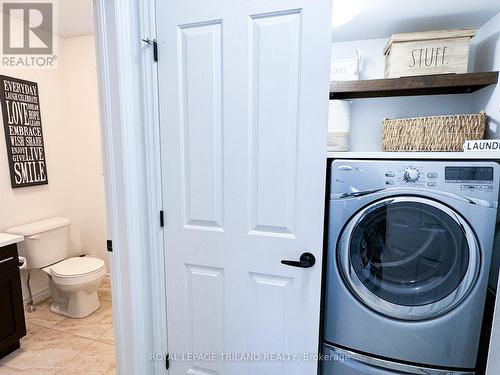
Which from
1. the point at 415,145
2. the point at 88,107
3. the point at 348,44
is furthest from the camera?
the point at 88,107

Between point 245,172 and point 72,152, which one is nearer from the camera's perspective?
point 245,172

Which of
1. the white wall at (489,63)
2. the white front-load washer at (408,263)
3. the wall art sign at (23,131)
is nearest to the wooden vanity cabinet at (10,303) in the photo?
the wall art sign at (23,131)

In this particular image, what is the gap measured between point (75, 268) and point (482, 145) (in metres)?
2.83

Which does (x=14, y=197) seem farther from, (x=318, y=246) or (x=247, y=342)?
(x=318, y=246)

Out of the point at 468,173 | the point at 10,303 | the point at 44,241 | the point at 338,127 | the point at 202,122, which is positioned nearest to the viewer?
the point at 468,173

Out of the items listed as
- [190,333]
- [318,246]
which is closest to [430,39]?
[318,246]

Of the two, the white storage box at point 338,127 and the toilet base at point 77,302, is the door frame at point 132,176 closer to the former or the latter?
the white storage box at point 338,127

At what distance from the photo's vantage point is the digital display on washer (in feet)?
3.41

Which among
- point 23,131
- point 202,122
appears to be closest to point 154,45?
point 202,122

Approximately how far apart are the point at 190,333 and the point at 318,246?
Answer: 836 mm

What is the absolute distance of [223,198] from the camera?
1.29 meters

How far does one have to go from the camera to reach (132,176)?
1292mm

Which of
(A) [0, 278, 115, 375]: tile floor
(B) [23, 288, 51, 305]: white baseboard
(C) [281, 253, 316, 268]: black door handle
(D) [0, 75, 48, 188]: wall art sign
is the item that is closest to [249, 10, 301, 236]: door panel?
(C) [281, 253, 316, 268]: black door handle

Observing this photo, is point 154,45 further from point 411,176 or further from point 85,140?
point 85,140
